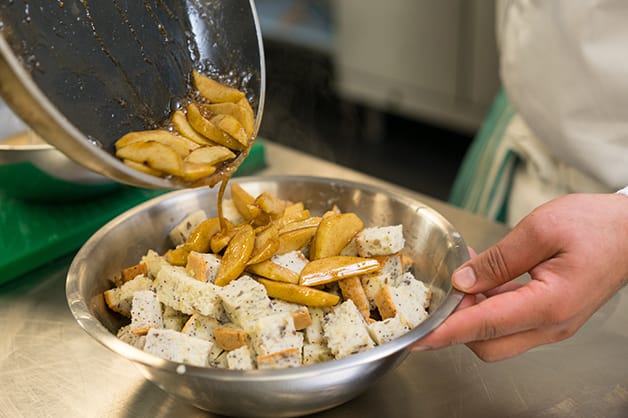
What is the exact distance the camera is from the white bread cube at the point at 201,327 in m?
0.98

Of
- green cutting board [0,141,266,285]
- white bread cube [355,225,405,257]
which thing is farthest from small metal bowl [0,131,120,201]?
white bread cube [355,225,405,257]

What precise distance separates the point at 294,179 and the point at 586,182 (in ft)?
2.18

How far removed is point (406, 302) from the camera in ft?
3.32

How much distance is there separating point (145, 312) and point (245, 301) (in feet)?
0.50

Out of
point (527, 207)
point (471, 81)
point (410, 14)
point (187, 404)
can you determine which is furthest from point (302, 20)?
point (187, 404)

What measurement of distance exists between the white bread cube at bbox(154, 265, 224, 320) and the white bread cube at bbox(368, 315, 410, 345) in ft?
0.73

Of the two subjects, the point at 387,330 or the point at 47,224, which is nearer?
the point at 387,330

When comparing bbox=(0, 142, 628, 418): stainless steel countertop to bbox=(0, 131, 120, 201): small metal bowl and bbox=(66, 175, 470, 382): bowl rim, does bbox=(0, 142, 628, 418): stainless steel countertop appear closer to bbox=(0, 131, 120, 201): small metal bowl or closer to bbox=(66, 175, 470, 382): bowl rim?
bbox=(66, 175, 470, 382): bowl rim

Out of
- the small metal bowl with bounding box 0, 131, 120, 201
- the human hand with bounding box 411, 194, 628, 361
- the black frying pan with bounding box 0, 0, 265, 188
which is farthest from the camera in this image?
the small metal bowl with bounding box 0, 131, 120, 201

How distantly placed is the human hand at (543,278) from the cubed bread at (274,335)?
0.53 feet

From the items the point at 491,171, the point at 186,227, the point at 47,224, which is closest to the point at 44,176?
the point at 47,224

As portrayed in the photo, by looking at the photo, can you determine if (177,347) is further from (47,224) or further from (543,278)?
(47,224)

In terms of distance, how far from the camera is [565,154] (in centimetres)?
146

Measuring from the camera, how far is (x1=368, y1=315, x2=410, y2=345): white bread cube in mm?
938
